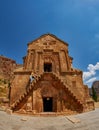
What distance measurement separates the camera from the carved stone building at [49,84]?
2092cm

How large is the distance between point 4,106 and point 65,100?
848 centimetres

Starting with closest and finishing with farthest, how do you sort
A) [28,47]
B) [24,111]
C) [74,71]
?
1. [24,111]
2. [74,71]
3. [28,47]

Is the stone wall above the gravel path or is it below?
above

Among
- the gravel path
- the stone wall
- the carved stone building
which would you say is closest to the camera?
the gravel path

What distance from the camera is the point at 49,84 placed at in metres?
22.2

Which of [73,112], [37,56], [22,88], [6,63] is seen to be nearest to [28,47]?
[37,56]

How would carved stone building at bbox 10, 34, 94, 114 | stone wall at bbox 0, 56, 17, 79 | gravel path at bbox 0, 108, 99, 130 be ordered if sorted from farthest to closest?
stone wall at bbox 0, 56, 17, 79 < carved stone building at bbox 10, 34, 94, 114 < gravel path at bbox 0, 108, 99, 130

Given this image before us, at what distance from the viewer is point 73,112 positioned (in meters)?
20.6

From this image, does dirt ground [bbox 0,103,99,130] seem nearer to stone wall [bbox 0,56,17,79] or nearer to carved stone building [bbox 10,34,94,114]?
carved stone building [bbox 10,34,94,114]

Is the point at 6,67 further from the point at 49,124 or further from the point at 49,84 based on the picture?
the point at 49,124

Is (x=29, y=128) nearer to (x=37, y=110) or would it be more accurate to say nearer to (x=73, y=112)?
(x=37, y=110)

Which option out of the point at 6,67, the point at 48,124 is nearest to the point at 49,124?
the point at 48,124

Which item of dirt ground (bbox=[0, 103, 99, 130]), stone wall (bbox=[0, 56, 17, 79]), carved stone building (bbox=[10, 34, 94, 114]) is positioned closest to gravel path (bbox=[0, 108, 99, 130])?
dirt ground (bbox=[0, 103, 99, 130])

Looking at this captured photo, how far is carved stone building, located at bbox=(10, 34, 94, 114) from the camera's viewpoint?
68.6 feet
